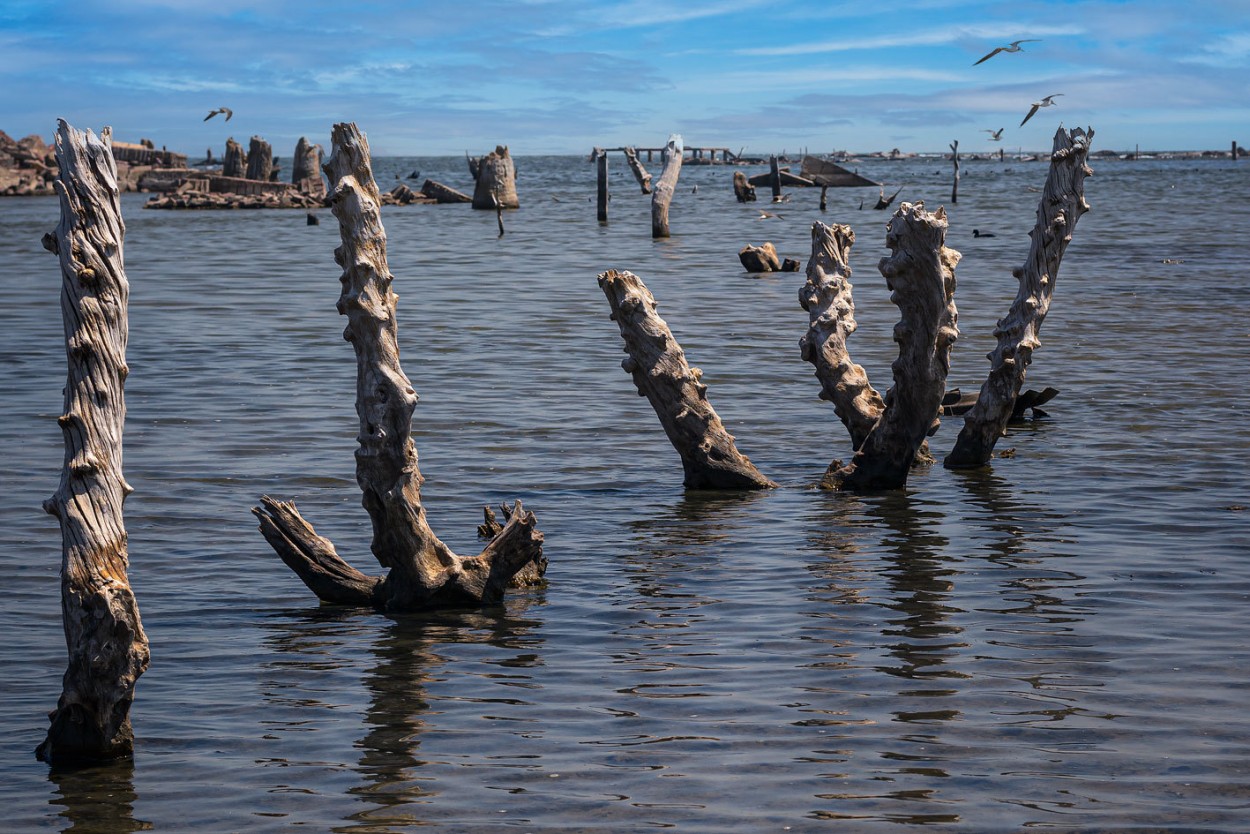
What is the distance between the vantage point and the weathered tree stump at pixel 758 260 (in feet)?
96.5

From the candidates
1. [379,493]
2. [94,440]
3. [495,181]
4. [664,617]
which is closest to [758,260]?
[664,617]

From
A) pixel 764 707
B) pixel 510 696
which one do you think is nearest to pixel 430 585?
pixel 510 696

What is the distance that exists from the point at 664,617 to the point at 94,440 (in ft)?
11.0

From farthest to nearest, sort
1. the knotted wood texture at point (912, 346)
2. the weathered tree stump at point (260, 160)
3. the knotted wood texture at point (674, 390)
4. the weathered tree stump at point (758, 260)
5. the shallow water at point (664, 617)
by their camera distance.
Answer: the weathered tree stump at point (260, 160)
the weathered tree stump at point (758, 260)
the knotted wood texture at point (674, 390)
the knotted wood texture at point (912, 346)
the shallow water at point (664, 617)

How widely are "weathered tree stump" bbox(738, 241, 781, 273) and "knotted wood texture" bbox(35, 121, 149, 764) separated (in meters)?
24.1

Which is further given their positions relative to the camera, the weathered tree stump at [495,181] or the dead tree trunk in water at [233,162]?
the dead tree trunk in water at [233,162]

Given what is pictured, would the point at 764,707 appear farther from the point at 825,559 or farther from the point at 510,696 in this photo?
the point at 825,559

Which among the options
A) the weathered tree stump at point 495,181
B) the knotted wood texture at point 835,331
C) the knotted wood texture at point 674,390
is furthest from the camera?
the weathered tree stump at point 495,181

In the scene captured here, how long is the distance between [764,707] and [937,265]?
4.61 meters

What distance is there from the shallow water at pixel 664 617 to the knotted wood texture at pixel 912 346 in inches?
17.1

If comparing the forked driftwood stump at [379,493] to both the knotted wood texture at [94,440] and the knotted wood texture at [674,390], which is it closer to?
the knotted wood texture at [94,440]

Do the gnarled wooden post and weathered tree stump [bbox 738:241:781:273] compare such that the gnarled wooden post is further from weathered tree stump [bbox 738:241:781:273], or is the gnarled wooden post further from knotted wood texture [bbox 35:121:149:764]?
knotted wood texture [bbox 35:121:149:764]

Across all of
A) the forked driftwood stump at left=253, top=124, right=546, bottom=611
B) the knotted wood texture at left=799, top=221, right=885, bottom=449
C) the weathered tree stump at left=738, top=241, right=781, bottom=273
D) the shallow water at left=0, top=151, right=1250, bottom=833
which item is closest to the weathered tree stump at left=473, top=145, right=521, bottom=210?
the weathered tree stump at left=738, top=241, right=781, bottom=273

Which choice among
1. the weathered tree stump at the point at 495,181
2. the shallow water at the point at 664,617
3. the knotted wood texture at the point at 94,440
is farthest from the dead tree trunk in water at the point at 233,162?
the knotted wood texture at the point at 94,440
